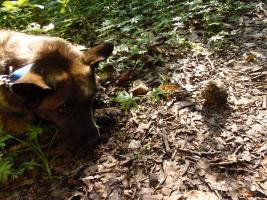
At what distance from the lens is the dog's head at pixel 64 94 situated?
11.0 feet

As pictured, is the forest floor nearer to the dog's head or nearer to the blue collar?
the dog's head

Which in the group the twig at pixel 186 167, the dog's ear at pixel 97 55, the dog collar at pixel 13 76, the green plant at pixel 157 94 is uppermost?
the dog collar at pixel 13 76

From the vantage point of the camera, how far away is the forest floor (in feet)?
9.73

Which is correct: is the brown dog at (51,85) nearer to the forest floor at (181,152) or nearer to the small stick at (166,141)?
the forest floor at (181,152)

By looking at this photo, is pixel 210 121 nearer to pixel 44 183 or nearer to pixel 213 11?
pixel 44 183

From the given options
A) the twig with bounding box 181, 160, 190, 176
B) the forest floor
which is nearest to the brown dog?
the forest floor

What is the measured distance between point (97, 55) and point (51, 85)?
724mm

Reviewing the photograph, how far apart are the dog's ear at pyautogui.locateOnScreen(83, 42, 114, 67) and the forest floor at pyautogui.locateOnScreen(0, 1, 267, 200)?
1.83 ft

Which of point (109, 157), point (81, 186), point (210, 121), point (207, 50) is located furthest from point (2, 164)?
point (207, 50)

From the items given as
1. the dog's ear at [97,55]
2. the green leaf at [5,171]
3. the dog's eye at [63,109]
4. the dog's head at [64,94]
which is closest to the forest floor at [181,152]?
the green leaf at [5,171]

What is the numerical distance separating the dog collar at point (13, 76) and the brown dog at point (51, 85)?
16mm

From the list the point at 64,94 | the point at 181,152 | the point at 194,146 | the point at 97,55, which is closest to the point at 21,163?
the point at 64,94

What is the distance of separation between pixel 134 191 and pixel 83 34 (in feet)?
11.4

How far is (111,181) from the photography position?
10.4 ft
